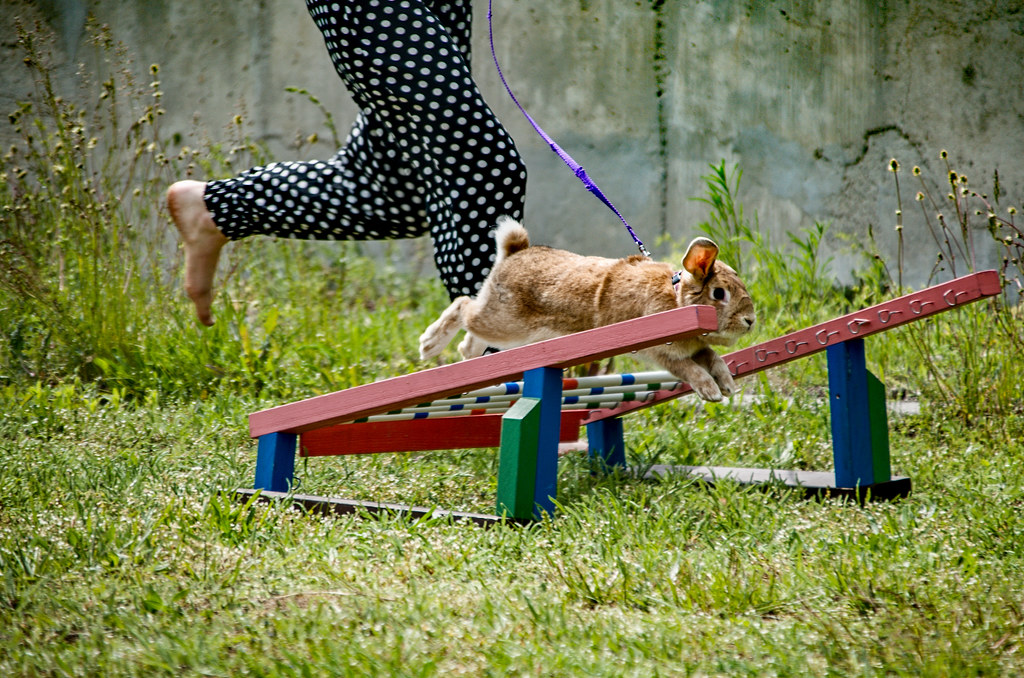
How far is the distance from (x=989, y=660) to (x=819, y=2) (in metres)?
4.20

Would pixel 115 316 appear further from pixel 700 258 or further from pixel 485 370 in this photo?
pixel 700 258

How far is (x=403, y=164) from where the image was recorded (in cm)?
263

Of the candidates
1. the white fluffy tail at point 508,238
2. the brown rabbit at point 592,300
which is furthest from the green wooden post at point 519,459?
the white fluffy tail at point 508,238

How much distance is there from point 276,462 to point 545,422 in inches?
29.3

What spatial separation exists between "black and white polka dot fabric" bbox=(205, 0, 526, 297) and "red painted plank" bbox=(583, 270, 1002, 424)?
2.52ft

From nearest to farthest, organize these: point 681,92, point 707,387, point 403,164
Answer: point 707,387
point 403,164
point 681,92

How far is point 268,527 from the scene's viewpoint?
1.94 meters

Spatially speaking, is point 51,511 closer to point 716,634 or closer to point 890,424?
point 716,634

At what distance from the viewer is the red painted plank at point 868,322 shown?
2213mm

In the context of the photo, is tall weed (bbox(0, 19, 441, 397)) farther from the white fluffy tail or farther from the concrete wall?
the concrete wall

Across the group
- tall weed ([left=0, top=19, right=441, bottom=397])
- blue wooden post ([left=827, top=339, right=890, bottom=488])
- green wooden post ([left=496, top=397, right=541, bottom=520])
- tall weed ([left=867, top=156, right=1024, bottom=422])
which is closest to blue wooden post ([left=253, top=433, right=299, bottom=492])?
green wooden post ([left=496, top=397, right=541, bottom=520])

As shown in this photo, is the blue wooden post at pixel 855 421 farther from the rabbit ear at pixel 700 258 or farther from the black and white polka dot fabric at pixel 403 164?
the black and white polka dot fabric at pixel 403 164

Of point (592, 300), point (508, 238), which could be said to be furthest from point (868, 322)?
point (508, 238)

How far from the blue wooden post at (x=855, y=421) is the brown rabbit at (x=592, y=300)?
1.24 ft
